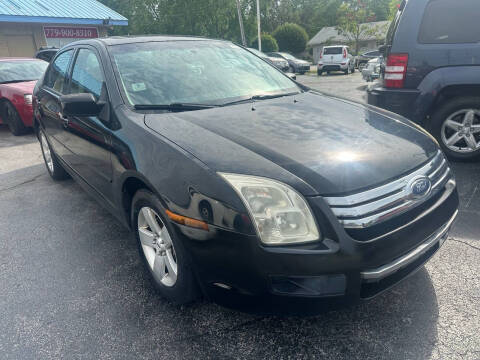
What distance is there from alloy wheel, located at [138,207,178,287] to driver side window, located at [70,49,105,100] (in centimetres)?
109

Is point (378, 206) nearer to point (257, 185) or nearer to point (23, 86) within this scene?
point (257, 185)

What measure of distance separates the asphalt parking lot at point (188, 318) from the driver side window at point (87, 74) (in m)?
1.28

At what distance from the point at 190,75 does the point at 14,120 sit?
6194 millimetres

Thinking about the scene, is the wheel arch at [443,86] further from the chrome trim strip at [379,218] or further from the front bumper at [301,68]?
the front bumper at [301,68]

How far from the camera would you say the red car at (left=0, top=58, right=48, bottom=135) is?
7055 mm

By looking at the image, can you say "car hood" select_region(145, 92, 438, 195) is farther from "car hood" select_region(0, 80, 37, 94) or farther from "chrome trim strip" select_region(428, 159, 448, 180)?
"car hood" select_region(0, 80, 37, 94)

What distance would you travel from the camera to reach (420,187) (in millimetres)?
1869

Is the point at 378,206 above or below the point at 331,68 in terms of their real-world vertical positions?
above

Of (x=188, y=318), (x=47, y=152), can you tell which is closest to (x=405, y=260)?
(x=188, y=318)

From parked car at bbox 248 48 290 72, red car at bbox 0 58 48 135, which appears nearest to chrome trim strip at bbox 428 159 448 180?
parked car at bbox 248 48 290 72

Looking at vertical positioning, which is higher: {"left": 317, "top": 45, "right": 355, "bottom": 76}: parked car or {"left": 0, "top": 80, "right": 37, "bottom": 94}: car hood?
{"left": 0, "top": 80, "right": 37, "bottom": 94}: car hood

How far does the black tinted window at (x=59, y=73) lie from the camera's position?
3668 mm

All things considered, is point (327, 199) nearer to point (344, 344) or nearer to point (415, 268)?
point (415, 268)

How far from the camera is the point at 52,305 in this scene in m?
2.32
